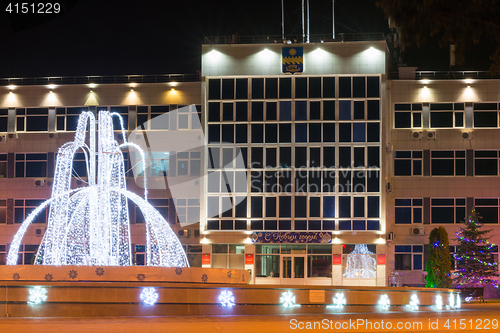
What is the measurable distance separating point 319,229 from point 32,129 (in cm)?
1917

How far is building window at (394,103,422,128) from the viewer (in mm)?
35625

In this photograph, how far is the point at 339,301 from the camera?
18922mm

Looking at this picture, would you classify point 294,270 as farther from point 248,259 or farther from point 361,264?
point 361,264

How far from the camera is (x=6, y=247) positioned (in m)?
36.5

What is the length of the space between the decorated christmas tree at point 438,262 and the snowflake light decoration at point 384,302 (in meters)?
A: 11.7

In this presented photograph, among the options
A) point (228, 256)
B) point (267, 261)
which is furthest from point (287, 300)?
point (228, 256)

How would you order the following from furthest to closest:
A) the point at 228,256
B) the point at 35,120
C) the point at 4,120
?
1. the point at 4,120
2. the point at 35,120
3. the point at 228,256

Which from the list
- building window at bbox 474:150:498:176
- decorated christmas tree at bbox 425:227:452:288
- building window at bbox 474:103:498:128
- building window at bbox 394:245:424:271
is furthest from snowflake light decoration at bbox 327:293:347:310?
building window at bbox 474:103:498:128

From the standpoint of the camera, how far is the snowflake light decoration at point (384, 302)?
1936 cm

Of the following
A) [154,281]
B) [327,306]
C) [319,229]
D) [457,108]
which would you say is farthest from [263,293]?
[457,108]

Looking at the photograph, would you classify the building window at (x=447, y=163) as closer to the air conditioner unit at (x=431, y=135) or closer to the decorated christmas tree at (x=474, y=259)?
the air conditioner unit at (x=431, y=135)

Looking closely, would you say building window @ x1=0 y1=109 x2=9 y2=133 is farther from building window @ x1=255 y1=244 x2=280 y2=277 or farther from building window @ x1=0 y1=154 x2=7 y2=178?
building window @ x1=255 y1=244 x2=280 y2=277

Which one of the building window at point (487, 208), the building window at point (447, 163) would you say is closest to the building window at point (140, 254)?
the building window at point (447, 163)

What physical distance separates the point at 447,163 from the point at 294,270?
11314 millimetres
